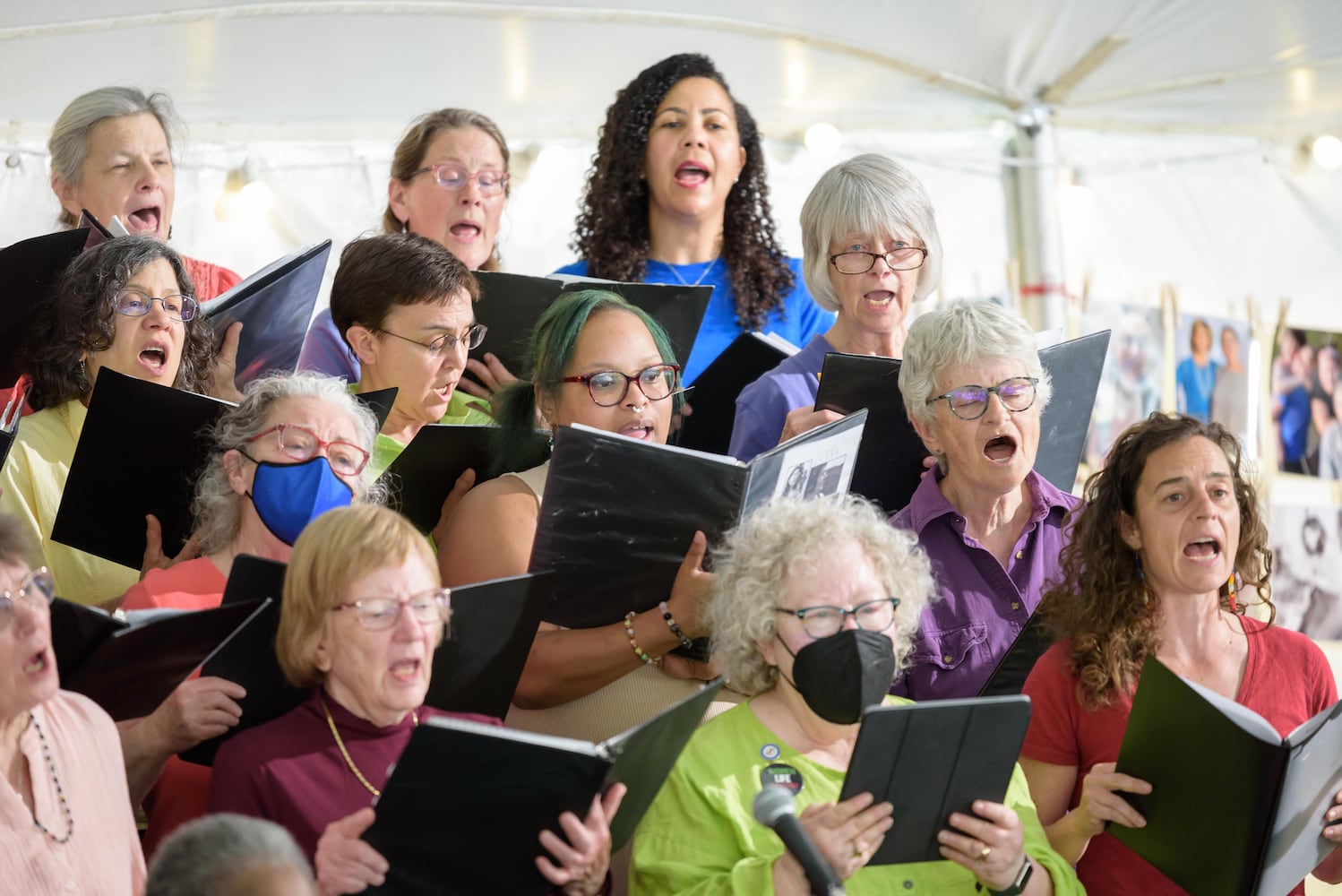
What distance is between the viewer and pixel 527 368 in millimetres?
3512

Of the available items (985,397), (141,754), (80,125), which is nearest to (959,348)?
(985,397)

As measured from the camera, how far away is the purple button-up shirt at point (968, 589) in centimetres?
323

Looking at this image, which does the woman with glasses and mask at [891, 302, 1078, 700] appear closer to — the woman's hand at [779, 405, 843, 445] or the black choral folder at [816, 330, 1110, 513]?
the black choral folder at [816, 330, 1110, 513]

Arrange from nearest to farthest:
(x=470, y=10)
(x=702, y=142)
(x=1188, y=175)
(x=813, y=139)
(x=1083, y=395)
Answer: (x=1083, y=395), (x=702, y=142), (x=470, y=10), (x=813, y=139), (x=1188, y=175)

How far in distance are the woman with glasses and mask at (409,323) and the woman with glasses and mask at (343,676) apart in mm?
1063

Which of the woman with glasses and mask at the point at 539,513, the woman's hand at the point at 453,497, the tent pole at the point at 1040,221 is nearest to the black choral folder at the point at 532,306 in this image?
the woman with glasses and mask at the point at 539,513

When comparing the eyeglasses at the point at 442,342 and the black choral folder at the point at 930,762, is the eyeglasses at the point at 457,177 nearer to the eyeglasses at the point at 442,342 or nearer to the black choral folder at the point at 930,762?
the eyeglasses at the point at 442,342

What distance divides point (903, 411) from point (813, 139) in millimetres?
3274

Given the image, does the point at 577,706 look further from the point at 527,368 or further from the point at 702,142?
the point at 702,142

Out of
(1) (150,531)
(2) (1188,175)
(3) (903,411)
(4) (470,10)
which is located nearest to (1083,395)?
(3) (903,411)

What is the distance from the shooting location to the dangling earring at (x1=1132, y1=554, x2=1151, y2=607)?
10.2 feet

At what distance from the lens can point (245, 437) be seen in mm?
3062

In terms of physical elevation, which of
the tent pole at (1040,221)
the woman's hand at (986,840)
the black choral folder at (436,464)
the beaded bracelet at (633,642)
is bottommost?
the woman's hand at (986,840)

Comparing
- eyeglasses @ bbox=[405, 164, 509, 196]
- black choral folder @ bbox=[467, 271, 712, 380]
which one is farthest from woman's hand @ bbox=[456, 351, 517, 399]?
eyeglasses @ bbox=[405, 164, 509, 196]
